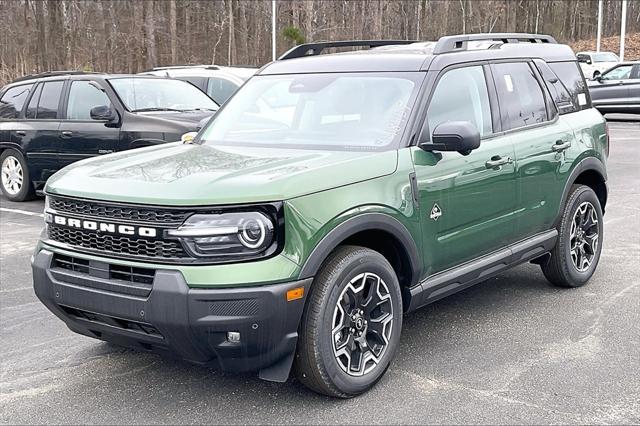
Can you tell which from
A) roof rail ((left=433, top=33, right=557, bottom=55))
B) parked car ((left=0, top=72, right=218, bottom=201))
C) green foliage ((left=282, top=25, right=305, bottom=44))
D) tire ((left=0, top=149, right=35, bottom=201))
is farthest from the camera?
green foliage ((left=282, top=25, right=305, bottom=44))

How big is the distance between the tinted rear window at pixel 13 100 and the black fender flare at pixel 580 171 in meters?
8.17

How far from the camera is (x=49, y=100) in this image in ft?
34.6

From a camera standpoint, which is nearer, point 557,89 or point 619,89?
point 557,89

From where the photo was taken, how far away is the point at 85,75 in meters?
10.3

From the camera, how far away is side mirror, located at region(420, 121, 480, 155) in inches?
166

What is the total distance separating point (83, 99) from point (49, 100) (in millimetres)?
709

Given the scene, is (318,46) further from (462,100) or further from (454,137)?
(454,137)

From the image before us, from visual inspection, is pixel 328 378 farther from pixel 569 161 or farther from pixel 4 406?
pixel 569 161

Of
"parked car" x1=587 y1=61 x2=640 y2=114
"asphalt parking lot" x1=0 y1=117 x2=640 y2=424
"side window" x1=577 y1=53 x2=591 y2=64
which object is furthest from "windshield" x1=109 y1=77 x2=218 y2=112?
"side window" x1=577 y1=53 x2=591 y2=64

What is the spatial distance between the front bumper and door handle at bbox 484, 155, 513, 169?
174cm

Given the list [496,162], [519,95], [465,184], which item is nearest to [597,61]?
[519,95]

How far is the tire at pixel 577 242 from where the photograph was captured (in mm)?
5664

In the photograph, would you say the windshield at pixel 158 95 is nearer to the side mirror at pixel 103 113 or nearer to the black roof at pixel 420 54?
the side mirror at pixel 103 113

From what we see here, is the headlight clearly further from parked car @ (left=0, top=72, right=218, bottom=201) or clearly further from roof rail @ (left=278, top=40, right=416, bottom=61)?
parked car @ (left=0, top=72, right=218, bottom=201)
